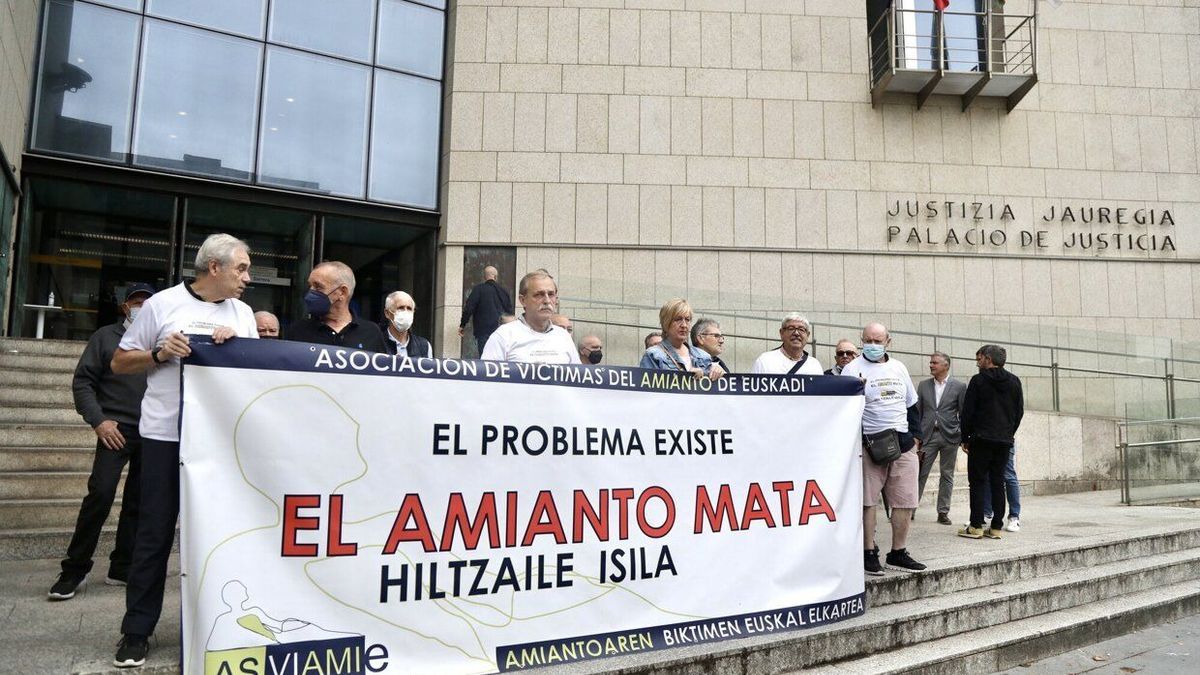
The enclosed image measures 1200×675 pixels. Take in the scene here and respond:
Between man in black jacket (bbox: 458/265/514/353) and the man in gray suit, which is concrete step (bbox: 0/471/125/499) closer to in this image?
man in black jacket (bbox: 458/265/514/353)

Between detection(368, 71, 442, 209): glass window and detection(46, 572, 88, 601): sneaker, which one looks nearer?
detection(46, 572, 88, 601): sneaker

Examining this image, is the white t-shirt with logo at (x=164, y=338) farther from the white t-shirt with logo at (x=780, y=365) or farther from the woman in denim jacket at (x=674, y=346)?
the white t-shirt with logo at (x=780, y=365)

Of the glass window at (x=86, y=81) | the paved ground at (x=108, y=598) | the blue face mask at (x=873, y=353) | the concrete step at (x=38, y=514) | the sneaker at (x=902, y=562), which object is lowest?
the paved ground at (x=108, y=598)

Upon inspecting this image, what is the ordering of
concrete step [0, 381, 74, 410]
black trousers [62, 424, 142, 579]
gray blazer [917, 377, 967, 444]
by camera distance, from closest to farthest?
black trousers [62, 424, 142, 579]
concrete step [0, 381, 74, 410]
gray blazer [917, 377, 967, 444]

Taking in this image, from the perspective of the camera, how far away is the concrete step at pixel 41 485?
6.29 metres

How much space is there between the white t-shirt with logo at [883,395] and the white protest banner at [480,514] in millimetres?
1024

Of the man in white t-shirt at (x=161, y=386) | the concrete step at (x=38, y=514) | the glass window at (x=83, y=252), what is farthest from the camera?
the glass window at (x=83, y=252)

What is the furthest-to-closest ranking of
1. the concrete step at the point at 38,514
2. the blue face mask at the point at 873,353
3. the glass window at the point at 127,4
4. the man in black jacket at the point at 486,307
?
the glass window at the point at 127,4
the man in black jacket at the point at 486,307
the concrete step at the point at 38,514
the blue face mask at the point at 873,353

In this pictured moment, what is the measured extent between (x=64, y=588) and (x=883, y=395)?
16.7 ft

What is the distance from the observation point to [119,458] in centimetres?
476

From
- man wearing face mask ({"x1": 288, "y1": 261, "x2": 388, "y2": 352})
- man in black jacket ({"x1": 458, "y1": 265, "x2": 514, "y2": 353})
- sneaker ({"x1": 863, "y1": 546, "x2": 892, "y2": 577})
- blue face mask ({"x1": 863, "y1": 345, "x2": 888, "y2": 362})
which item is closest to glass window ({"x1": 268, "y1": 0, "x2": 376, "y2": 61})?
man in black jacket ({"x1": 458, "y1": 265, "x2": 514, "y2": 353})

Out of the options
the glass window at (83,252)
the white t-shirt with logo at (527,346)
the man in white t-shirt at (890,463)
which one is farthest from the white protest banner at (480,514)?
the glass window at (83,252)

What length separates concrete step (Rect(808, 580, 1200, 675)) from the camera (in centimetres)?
462

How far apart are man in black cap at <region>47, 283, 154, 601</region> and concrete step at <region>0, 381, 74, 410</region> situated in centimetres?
376
